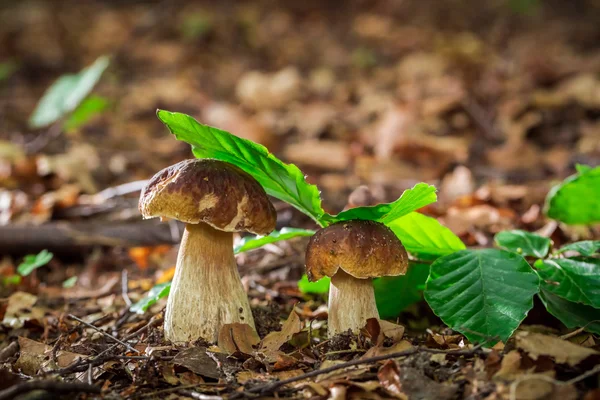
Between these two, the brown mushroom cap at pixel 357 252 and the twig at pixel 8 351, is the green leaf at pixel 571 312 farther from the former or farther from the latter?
the twig at pixel 8 351

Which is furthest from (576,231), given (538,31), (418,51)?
(538,31)

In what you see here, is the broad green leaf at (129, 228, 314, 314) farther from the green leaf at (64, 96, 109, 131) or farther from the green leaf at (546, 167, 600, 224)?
the green leaf at (64, 96, 109, 131)

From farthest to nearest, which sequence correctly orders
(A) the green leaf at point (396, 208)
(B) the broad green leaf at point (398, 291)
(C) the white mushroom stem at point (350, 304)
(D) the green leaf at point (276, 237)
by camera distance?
(B) the broad green leaf at point (398, 291)
(D) the green leaf at point (276, 237)
(C) the white mushroom stem at point (350, 304)
(A) the green leaf at point (396, 208)

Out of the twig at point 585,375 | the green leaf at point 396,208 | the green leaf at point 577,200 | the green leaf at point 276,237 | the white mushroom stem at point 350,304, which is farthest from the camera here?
the green leaf at point 577,200

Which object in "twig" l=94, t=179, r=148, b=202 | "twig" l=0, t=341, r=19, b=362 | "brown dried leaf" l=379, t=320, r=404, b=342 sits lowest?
"twig" l=0, t=341, r=19, b=362

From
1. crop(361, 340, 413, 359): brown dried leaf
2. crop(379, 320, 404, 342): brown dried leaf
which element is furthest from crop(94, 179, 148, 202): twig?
crop(361, 340, 413, 359): brown dried leaf

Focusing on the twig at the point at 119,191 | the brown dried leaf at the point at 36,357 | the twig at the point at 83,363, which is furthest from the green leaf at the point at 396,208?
the twig at the point at 119,191
